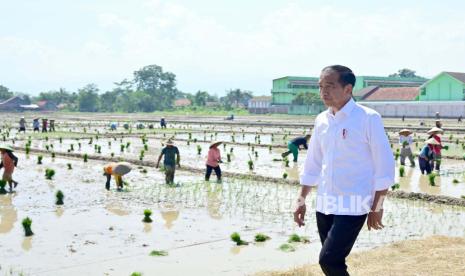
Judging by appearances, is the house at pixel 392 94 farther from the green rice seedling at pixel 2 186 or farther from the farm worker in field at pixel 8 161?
the green rice seedling at pixel 2 186

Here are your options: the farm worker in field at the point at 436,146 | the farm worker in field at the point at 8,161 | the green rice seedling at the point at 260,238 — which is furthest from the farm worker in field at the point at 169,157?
the farm worker in field at the point at 436,146

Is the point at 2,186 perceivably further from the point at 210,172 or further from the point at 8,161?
the point at 210,172

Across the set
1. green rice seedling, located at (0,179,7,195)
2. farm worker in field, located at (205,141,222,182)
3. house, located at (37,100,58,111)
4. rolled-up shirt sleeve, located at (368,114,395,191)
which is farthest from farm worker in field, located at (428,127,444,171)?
house, located at (37,100,58,111)

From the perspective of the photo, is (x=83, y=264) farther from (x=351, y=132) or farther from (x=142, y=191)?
(x=142, y=191)

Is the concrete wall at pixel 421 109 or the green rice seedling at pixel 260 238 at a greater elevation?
the concrete wall at pixel 421 109

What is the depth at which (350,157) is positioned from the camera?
3.95m

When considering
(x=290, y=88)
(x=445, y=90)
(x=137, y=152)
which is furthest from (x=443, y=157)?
(x=290, y=88)

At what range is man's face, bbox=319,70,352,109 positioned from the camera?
4.04 meters

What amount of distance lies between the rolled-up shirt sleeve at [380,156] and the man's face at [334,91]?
0.25m

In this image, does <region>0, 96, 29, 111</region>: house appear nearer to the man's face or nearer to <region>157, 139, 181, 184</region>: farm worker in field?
<region>157, 139, 181, 184</region>: farm worker in field

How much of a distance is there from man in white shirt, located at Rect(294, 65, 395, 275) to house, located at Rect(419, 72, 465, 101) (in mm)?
60781

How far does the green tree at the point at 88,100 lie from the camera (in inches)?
4245

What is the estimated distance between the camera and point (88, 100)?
108000 mm

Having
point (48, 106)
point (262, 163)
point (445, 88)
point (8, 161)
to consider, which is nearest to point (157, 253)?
point (8, 161)
